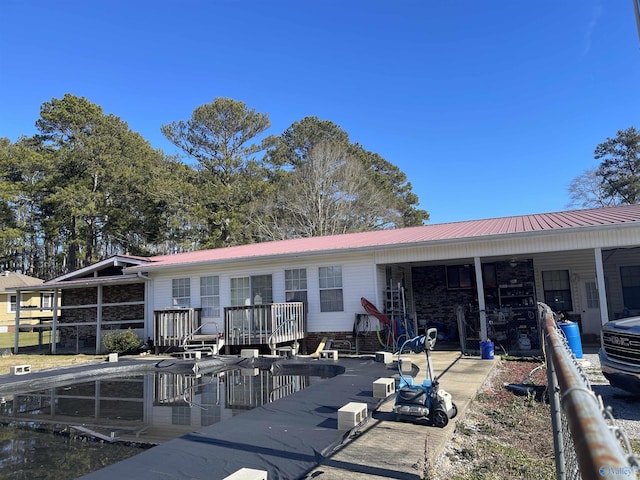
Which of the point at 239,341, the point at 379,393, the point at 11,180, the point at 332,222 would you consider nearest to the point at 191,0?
the point at 239,341

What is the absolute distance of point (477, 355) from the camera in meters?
10.3

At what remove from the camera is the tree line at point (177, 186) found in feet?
90.2

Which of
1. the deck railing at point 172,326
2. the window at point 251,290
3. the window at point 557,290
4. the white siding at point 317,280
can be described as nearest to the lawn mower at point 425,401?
the white siding at point 317,280

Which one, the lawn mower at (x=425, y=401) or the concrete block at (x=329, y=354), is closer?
the lawn mower at (x=425, y=401)

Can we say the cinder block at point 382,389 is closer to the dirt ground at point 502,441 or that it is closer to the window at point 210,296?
the dirt ground at point 502,441

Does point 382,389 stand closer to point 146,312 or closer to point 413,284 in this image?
point 413,284

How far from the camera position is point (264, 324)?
1199 centimetres

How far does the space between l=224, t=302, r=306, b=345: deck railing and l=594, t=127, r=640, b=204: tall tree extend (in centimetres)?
3084

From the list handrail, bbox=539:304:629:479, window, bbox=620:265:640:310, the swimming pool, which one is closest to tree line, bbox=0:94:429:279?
window, bbox=620:265:640:310

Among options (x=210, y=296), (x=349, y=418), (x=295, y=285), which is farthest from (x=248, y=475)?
(x=210, y=296)

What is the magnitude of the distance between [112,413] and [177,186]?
874 inches

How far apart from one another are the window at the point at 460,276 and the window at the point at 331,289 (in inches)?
175

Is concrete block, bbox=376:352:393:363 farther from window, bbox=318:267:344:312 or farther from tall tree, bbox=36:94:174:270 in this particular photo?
tall tree, bbox=36:94:174:270

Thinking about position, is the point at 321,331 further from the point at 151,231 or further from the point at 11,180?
the point at 11,180
